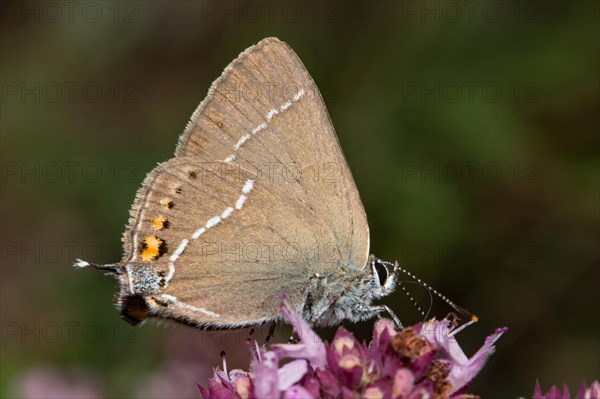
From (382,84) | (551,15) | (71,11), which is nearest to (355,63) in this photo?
(382,84)

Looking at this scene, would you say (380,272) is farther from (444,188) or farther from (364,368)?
(444,188)

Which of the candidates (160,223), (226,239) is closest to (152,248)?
(160,223)

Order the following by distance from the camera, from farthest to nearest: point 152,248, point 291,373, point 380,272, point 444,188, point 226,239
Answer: point 444,188 → point 380,272 → point 226,239 → point 152,248 → point 291,373

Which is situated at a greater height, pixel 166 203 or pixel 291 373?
pixel 166 203

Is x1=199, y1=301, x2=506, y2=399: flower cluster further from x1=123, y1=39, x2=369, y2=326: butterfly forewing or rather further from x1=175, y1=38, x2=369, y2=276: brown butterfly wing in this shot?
x1=175, y1=38, x2=369, y2=276: brown butterfly wing

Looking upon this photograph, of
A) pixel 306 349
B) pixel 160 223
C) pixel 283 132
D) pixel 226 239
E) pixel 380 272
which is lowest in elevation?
pixel 380 272

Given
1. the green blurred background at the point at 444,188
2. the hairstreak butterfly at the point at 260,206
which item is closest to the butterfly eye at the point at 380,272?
the hairstreak butterfly at the point at 260,206

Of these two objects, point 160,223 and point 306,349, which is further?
point 160,223
